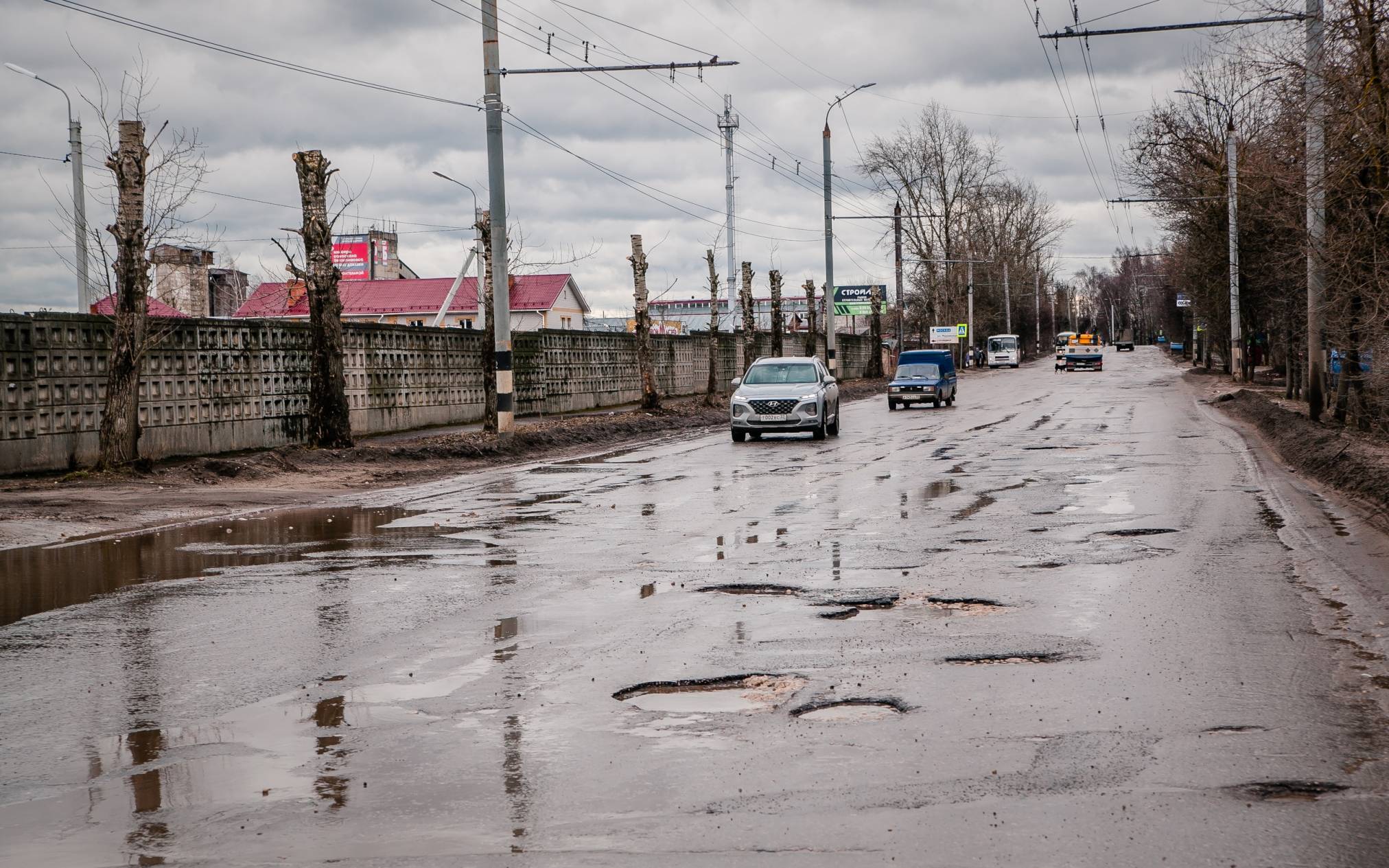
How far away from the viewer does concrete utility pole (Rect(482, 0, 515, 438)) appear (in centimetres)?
2478

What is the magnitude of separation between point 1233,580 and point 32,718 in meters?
7.81

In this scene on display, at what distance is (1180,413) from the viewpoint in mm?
32469

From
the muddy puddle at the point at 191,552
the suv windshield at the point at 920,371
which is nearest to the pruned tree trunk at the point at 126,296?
the muddy puddle at the point at 191,552

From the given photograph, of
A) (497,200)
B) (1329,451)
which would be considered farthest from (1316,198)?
(497,200)

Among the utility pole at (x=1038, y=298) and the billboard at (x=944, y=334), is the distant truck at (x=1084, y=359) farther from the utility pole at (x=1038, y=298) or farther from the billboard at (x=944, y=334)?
the utility pole at (x=1038, y=298)

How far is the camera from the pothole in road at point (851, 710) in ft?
19.6

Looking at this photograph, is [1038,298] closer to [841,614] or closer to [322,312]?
[322,312]

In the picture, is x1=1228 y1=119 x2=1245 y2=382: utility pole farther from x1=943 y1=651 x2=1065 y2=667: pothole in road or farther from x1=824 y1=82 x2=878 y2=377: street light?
x1=943 y1=651 x2=1065 y2=667: pothole in road

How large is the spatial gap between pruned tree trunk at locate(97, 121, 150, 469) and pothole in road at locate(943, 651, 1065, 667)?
50.1 feet

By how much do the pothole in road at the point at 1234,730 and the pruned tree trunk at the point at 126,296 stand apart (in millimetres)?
16966

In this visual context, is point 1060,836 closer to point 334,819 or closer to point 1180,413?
point 334,819

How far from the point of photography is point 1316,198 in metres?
19.6

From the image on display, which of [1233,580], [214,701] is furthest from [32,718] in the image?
[1233,580]

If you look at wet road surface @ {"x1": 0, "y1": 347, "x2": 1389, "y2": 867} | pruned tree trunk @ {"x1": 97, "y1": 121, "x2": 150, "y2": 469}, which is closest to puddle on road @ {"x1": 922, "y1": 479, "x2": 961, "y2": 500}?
wet road surface @ {"x1": 0, "y1": 347, "x2": 1389, "y2": 867}
